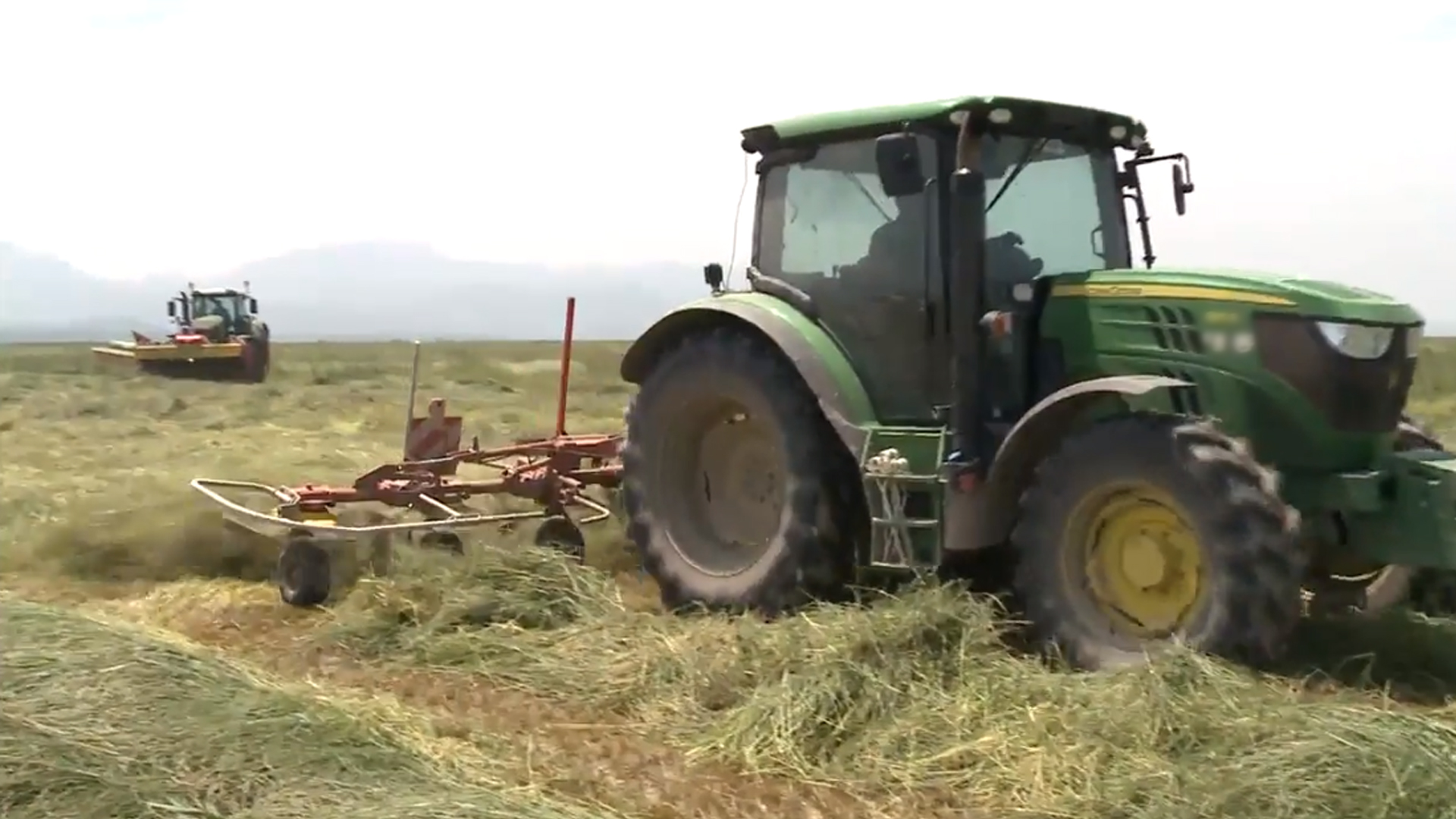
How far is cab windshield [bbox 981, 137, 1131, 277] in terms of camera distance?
595 cm

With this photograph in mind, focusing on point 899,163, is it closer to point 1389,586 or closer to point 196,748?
point 1389,586

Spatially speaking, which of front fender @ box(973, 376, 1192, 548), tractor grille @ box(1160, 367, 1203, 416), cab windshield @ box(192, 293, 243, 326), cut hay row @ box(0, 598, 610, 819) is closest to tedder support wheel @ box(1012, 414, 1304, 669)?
front fender @ box(973, 376, 1192, 548)

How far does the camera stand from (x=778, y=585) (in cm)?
605

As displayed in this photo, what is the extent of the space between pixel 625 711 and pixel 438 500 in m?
2.66

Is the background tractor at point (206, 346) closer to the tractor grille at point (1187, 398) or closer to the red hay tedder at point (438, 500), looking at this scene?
the red hay tedder at point (438, 500)

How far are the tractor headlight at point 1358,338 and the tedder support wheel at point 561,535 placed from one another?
3632 millimetres

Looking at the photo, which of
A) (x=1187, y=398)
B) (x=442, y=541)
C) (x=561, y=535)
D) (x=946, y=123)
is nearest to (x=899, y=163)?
(x=946, y=123)

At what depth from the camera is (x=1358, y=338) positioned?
519 centimetres

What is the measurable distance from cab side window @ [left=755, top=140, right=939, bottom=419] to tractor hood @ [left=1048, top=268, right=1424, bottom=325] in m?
0.65

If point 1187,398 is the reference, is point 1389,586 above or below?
below

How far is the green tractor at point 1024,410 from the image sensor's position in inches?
200

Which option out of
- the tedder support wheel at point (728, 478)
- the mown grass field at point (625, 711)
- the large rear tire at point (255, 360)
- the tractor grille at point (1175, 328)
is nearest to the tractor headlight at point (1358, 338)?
the tractor grille at point (1175, 328)

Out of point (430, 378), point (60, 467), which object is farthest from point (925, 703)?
point (430, 378)

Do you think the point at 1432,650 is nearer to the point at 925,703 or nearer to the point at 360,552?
the point at 925,703
